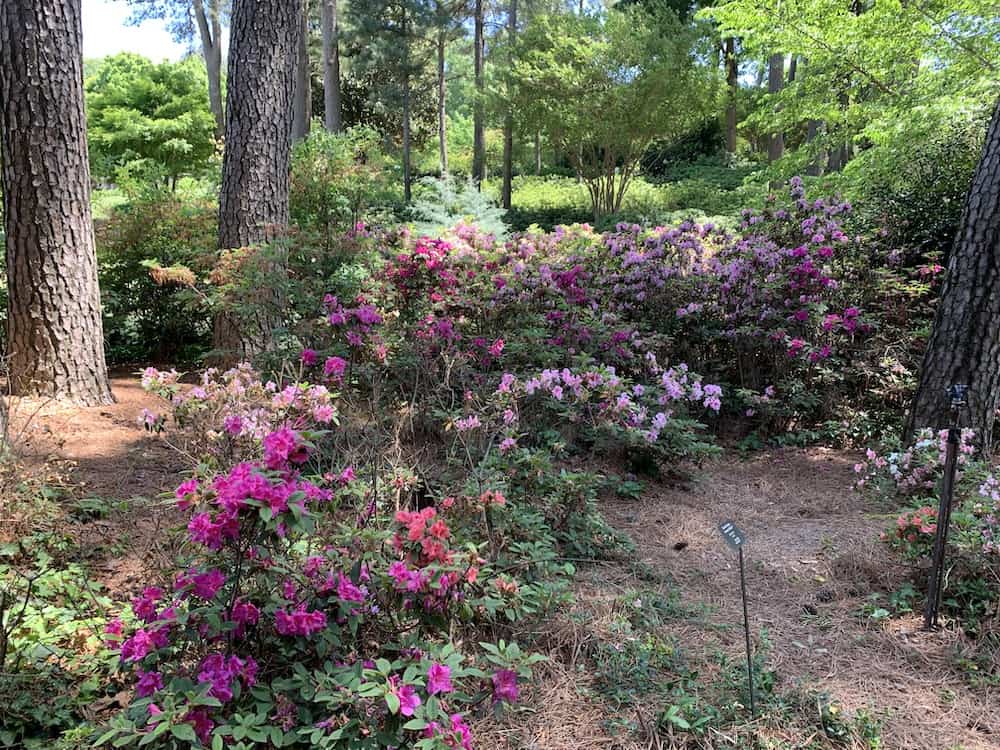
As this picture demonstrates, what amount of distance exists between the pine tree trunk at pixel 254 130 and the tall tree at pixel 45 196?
968 millimetres

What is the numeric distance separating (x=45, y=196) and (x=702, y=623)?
4.18 metres

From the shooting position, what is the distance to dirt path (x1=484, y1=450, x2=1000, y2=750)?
1880 millimetres

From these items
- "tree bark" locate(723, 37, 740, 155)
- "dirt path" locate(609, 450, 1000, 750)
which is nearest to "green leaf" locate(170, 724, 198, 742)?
"dirt path" locate(609, 450, 1000, 750)

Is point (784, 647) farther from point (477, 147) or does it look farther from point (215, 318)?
point (477, 147)

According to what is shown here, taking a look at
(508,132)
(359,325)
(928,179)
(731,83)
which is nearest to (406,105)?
(508,132)

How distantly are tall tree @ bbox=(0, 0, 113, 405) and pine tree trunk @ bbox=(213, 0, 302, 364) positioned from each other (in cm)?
97

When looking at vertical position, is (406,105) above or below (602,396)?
above

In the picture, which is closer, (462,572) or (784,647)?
(462,572)

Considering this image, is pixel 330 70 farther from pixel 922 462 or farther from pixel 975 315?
pixel 922 462

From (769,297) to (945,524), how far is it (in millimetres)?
2929

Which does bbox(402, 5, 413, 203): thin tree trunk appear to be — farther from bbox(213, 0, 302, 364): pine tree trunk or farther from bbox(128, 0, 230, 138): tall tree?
bbox(213, 0, 302, 364): pine tree trunk

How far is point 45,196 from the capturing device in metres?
3.96

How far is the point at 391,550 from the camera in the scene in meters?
2.05

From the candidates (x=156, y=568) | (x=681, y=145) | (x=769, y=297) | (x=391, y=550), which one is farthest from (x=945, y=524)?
(x=681, y=145)
